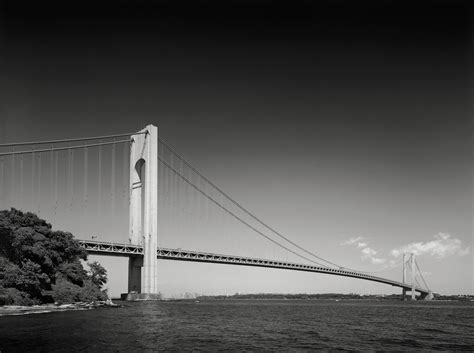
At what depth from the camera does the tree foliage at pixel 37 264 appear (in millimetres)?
44781

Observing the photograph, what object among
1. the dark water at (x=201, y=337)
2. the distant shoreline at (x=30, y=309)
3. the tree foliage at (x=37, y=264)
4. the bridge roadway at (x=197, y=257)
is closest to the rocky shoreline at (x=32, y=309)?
the distant shoreline at (x=30, y=309)

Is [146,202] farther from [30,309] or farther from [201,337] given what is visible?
[201,337]

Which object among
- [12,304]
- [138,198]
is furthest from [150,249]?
[12,304]

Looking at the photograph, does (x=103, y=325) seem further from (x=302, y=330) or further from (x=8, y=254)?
(x=8, y=254)

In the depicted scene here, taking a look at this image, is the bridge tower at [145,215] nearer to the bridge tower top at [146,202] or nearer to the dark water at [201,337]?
the bridge tower top at [146,202]

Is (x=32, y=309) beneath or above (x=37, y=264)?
beneath

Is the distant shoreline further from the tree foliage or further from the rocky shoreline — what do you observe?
the tree foliage

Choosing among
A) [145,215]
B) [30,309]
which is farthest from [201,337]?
[145,215]

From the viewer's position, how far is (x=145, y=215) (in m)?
72.9

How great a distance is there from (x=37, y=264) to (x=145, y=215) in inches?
1036

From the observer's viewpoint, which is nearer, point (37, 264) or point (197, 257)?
point (37, 264)

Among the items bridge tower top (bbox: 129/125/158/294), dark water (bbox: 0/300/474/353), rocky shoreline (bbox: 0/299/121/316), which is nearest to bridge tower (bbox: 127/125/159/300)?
bridge tower top (bbox: 129/125/158/294)

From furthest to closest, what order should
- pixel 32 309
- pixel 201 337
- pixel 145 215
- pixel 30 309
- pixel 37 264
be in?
1. pixel 145 215
2. pixel 37 264
3. pixel 32 309
4. pixel 30 309
5. pixel 201 337

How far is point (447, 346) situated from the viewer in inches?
969
